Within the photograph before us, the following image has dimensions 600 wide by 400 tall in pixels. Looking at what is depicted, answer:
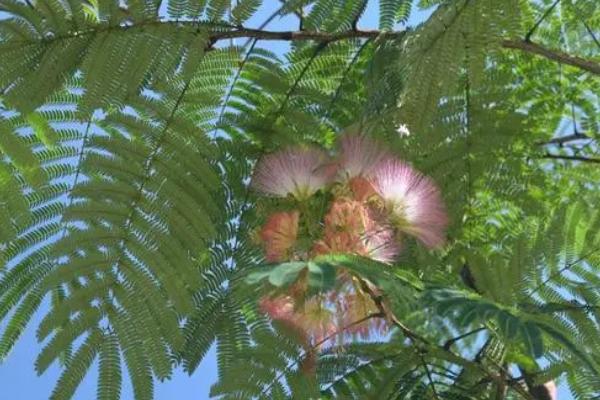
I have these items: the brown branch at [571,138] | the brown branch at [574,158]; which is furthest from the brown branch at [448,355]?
the brown branch at [571,138]

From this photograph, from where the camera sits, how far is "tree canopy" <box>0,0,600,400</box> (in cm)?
275

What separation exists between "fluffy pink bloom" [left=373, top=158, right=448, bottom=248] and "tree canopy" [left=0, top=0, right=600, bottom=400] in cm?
3

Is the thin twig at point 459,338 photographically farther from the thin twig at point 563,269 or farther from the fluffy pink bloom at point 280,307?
the fluffy pink bloom at point 280,307

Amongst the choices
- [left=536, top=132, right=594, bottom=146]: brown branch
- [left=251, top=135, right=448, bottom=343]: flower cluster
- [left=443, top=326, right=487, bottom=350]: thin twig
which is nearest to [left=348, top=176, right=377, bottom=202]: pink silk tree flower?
[left=251, top=135, right=448, bottom=343]: flower cluster

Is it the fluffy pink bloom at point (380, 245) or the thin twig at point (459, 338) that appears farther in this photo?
the thin twig at point (459, 338)

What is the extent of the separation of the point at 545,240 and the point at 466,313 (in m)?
0.98

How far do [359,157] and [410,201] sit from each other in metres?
0.17

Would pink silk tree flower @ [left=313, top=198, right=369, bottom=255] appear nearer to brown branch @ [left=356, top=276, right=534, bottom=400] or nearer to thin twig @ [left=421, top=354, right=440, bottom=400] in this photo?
brown branch @ [left=356, top=276, right=534, bottom=400]

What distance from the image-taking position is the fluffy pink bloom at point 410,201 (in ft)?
8.22

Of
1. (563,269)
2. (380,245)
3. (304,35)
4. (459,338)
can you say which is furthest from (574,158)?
(380,245)

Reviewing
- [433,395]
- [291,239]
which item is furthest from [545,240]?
[291,239]

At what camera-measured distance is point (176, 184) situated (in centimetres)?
296

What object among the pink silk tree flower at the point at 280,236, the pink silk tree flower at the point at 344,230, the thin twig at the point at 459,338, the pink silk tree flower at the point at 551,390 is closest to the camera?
the pink silk tree flower at the point at 344,230

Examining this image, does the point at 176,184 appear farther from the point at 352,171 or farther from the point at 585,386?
the point at 585,386
